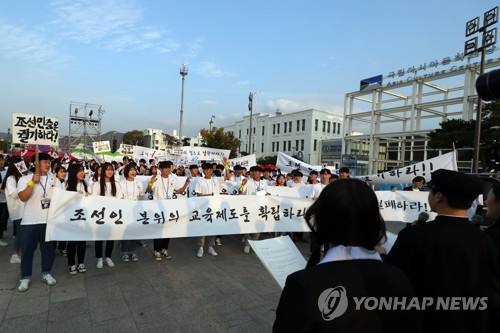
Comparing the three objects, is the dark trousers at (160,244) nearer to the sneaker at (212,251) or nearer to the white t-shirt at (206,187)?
the sneaker at (212,251)

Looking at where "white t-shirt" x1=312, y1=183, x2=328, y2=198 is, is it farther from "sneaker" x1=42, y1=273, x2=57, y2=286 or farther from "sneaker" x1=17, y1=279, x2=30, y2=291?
"sneaker" x1=17, y1=279, x2=30, y2=291

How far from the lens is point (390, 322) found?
1.22 m

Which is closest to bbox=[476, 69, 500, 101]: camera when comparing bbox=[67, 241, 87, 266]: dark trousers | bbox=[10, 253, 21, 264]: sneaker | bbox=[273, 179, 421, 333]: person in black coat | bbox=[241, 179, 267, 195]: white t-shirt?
bbox=[273, 179, 421, 333]: person in black coat

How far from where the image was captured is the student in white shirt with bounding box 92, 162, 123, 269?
5.18 m

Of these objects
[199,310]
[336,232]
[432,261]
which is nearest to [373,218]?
[336,232]

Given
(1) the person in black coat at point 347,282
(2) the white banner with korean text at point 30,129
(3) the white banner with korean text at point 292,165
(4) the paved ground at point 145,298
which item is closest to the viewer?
(1) the person in black coat at point 347,282

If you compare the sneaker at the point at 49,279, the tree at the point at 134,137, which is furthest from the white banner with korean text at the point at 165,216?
the tree at the point at 134,137

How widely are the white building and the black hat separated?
41.5 meters

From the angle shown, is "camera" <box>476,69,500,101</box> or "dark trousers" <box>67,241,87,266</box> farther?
"dark trousers" <box>67,241,87,266</box>

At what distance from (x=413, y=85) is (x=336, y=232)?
35.9 m

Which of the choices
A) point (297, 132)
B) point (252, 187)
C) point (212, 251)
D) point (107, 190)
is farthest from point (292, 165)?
point (297, 132)

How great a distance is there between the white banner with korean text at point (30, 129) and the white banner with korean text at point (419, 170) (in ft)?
23.8

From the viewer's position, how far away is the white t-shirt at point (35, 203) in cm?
424

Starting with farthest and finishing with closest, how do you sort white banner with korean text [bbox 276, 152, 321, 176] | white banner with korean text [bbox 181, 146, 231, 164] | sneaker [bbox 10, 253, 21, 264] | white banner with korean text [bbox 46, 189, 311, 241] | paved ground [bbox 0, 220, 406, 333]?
white banner with korean text [bbox 181, 146, 231, 164]
white banner with korean text [bbox 276, 152, 321, 176]
sneaker [bbox 10, 253, 21, 264]
white banner with korean text [bbox 46, 189, 311, 241]
paved ground [bbox 0, 220, 406, 333]
